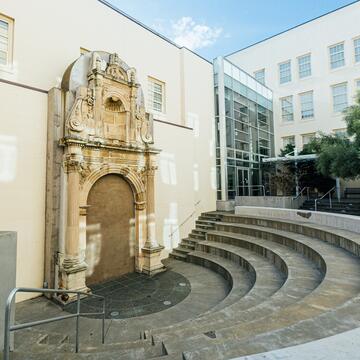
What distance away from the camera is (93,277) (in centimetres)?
780

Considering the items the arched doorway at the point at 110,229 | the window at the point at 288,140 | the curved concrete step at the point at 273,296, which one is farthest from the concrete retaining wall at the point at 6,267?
the window at the point at 288,140

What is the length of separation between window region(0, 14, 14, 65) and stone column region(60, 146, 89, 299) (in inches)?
147

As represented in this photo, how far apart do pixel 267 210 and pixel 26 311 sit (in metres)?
10.1

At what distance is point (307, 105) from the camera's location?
19031mm

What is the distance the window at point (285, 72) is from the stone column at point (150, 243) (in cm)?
1615

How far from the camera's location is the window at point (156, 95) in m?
11.8

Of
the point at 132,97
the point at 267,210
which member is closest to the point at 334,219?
the point at 267,210

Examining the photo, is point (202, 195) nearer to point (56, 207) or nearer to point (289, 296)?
point (56, 207)

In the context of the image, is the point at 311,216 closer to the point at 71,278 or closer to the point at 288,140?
the point at 71,278

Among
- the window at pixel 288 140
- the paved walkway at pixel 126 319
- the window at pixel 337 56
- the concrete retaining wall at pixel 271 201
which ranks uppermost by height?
the window at pixel 337 56

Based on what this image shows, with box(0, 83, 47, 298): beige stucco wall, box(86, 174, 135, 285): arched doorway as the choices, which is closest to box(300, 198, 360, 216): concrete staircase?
box(86, 174, 135, 285): arched doorway

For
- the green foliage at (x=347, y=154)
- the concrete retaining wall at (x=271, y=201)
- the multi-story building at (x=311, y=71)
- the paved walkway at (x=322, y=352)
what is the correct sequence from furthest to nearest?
the multi-story building at (x=311, y=71), the concrete retaining wall at (x=271, y=201), the green foliage at (x=347, y=154), the paved walkway at (x=322, y=352)

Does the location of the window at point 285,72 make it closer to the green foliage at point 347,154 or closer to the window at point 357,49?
the window at point 357,49

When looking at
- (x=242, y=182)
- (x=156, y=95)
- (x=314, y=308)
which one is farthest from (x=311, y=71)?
(x=314, y=308)
